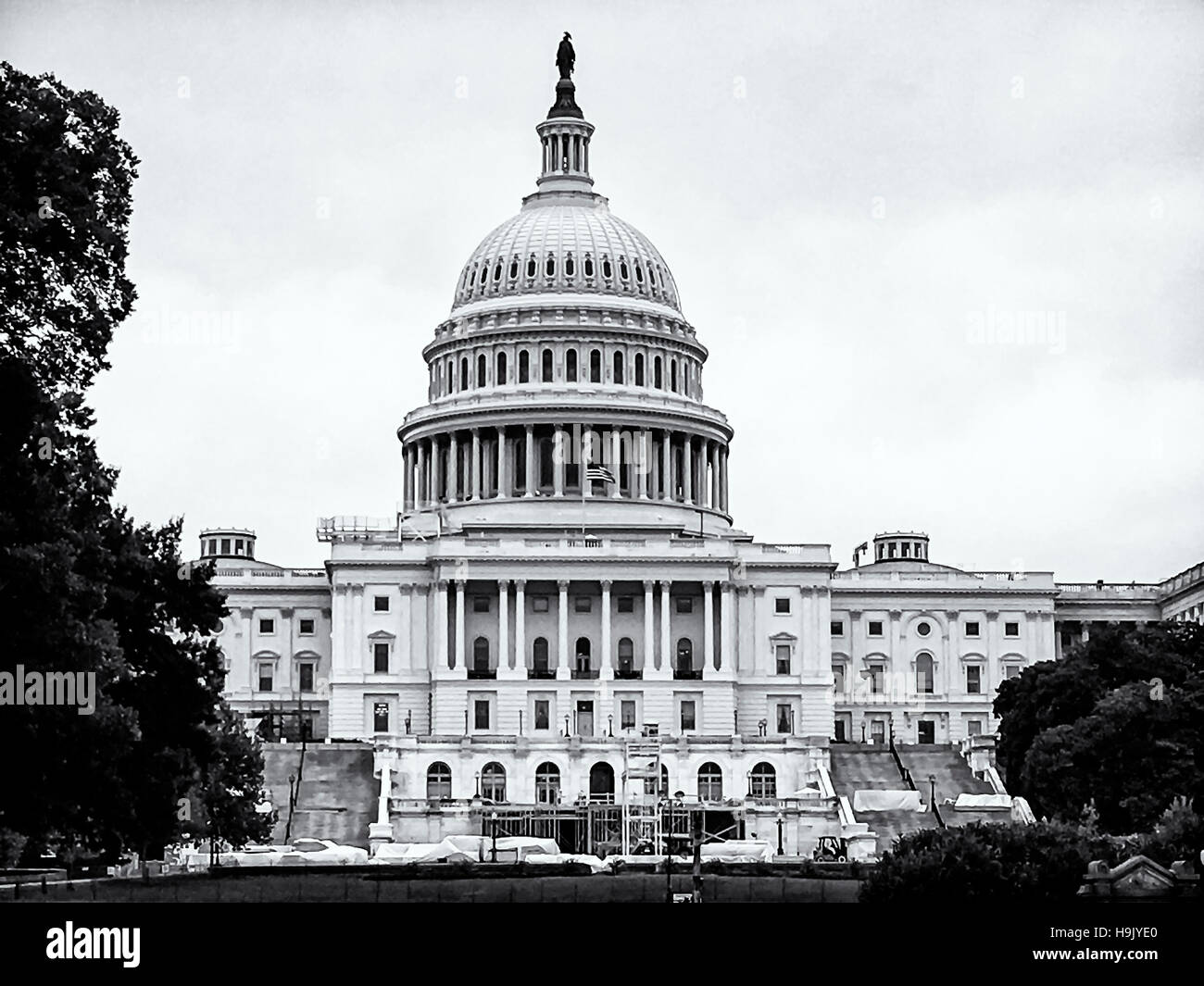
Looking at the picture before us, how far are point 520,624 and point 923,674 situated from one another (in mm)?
30484

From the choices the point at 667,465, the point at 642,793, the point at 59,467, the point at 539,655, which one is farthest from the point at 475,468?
the point at 59,467

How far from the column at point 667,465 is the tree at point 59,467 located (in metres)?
119

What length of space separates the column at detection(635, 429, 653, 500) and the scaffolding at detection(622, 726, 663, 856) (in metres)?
33.7

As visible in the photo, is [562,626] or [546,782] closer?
[546,782]

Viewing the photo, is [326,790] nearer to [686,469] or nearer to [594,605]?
[594,605]

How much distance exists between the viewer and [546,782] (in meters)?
150

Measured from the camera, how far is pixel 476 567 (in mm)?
169375

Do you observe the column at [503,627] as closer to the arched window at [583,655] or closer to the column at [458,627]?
the column at [458,627]

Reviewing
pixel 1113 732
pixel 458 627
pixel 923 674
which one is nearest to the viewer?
pixel 1113 732

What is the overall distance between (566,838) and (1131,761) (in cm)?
3373

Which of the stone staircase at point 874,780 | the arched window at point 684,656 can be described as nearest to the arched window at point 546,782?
the stone staircase at point 874,780

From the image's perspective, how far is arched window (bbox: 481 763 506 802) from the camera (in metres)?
149

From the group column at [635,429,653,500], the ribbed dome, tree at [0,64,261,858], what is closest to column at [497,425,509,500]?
column at [635,429,653,500]
